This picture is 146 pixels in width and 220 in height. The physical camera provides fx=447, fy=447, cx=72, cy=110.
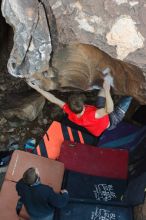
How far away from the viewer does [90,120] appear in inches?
190

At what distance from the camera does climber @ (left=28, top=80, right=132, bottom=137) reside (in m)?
4.66

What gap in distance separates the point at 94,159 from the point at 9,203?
1.08 m

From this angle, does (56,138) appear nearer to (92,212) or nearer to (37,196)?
(92,212)

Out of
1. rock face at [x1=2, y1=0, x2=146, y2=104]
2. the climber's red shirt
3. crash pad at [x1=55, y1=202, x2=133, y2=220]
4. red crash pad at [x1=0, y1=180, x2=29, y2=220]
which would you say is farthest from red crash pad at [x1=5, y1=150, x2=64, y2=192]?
rock face at [x1=2, y1=0, x2=146, y2=104]

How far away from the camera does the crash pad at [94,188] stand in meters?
4.85

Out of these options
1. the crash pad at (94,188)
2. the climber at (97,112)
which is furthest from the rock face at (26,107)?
the crash pad at (94,188)

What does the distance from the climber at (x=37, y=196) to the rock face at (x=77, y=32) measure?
3.18 feet

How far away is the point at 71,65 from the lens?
4.44 metres

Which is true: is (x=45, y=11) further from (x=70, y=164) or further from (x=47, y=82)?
(x=70, y=164)

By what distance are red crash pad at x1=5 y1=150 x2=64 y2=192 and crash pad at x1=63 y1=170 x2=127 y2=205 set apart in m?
Answer: 0.11

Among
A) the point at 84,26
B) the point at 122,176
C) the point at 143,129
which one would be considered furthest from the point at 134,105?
the point at 84,26

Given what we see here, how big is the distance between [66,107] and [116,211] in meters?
1.24

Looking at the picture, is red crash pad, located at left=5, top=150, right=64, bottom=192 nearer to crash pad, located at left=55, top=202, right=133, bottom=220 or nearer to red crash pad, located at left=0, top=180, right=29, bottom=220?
red crash pad, located at left=0, top=180, right=29, bottom=220

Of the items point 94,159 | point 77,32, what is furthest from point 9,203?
point 77,32
